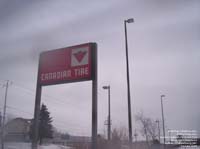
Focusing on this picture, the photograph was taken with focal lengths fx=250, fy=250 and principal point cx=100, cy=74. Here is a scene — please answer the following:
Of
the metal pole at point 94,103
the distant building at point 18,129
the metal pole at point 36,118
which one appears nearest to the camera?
the metal pole at point 94,103

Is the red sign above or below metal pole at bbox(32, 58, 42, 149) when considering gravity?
above

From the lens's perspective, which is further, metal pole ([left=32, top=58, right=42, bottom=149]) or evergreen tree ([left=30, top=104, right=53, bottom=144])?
Result: evergreen tree ([left=30, top=104, right=53, bottom=144])

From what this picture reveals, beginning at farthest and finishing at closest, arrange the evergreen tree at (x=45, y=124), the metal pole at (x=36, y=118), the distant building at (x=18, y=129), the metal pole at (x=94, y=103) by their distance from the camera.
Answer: the distant building at (x=18, y=129) → the evergreen tree at (x=45, y=124) → the metal pole at (x=36, y=118) → the metal pole at (x=94, y=103)

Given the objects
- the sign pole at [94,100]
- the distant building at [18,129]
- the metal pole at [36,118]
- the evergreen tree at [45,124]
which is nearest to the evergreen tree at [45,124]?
the evergreen tree at [45,124]

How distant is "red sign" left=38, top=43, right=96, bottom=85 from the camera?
11.4 metres

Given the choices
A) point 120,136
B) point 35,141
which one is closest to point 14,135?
point 120,136

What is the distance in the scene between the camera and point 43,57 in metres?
12.9

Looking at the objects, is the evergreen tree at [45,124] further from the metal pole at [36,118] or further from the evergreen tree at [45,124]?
the metal pole at [36,118]

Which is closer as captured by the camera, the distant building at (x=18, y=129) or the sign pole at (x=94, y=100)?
the sign pole at (x=94, y=100)

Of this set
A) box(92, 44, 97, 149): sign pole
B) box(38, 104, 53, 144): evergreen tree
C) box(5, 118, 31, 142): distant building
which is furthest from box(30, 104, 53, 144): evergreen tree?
box(92, 44, 97, 149): sign pole

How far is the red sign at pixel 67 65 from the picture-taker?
11.4 metres

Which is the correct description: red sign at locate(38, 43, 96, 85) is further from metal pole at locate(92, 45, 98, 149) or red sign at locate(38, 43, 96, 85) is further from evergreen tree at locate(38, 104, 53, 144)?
evergreen tree at locate(38, 104, 53, 144)

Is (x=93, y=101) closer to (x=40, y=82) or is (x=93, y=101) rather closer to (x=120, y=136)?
(x=40, y=82)

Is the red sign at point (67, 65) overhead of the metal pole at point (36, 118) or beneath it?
overhead
